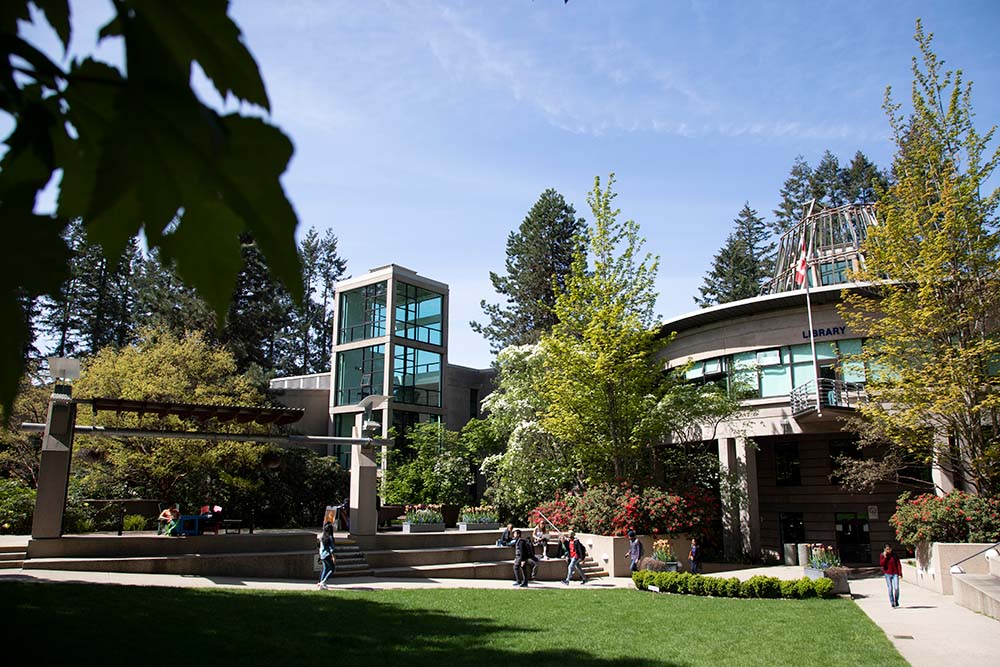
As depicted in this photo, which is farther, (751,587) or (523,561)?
(523,561)

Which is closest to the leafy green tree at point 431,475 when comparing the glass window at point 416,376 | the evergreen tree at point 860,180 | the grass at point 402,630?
the glass window at point 416,376

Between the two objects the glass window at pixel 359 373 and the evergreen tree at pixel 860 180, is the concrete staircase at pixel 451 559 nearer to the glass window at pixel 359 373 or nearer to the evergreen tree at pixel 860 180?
the glass window at pixel 359 373

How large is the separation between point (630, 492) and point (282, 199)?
87.5ft

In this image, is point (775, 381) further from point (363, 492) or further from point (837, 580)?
point (363, 492)

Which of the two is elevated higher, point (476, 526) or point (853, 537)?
point (476, 526)

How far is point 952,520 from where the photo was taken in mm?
21734

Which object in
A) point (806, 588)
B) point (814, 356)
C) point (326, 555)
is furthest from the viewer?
point (814, 356)

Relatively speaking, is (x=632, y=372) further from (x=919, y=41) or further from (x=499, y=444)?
(x=919, y=41)

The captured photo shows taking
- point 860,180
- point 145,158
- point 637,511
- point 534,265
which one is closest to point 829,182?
point 860,180

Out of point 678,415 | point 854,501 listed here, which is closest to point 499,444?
point 678,415

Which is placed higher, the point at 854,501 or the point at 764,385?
the point at 764,385

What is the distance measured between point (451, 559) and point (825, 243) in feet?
77.4

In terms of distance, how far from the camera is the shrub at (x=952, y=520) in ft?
69.7

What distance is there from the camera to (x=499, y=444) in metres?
37.8
